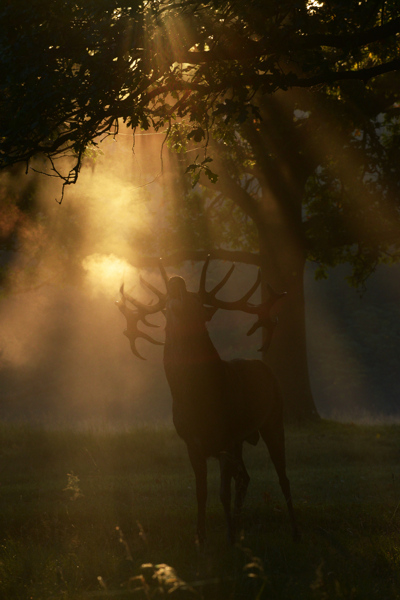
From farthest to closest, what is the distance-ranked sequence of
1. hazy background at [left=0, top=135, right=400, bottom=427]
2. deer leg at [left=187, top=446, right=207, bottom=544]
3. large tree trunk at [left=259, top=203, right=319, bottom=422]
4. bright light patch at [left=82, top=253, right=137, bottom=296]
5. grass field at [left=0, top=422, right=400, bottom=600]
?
bright light patch at [left=82, top=253, right=137, bottom=296] < hazy background at [left=0, top=135, right=400, bottom=427] < large tree trunk at [left=259, top=203, right=319, bottom=422] < deer leg at [left=187, top=446, right=207, bottom=544] < grass field at [left=0, top=422, right=400, bottom=600]

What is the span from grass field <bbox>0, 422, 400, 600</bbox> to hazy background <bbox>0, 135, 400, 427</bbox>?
661cm

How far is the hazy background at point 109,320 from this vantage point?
889 inches

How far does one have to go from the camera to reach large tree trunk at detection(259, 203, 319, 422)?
21.8m

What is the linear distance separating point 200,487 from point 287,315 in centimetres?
1448

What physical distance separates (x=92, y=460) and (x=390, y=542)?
9.20 m

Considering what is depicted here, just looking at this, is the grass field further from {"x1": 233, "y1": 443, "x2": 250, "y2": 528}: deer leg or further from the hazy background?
the hazy background

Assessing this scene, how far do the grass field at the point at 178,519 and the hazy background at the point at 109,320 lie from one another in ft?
21.7

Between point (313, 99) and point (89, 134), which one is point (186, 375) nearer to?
point (89, 134)

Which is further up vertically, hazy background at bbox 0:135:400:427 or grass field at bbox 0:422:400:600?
hazy background at bbox 0:135:400:427

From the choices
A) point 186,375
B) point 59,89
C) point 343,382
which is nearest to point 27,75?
point 59,89

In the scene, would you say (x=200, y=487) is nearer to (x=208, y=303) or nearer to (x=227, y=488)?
(x=227, y=488)

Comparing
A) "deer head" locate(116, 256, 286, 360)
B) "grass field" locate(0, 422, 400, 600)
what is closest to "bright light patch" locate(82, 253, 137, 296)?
"grass field" locate(0, 422, 400, 600)

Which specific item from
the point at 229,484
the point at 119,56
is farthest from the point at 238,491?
the point at 119,56

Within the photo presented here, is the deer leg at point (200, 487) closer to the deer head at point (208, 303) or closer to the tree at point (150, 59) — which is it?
the deer head at point (208, 303)
